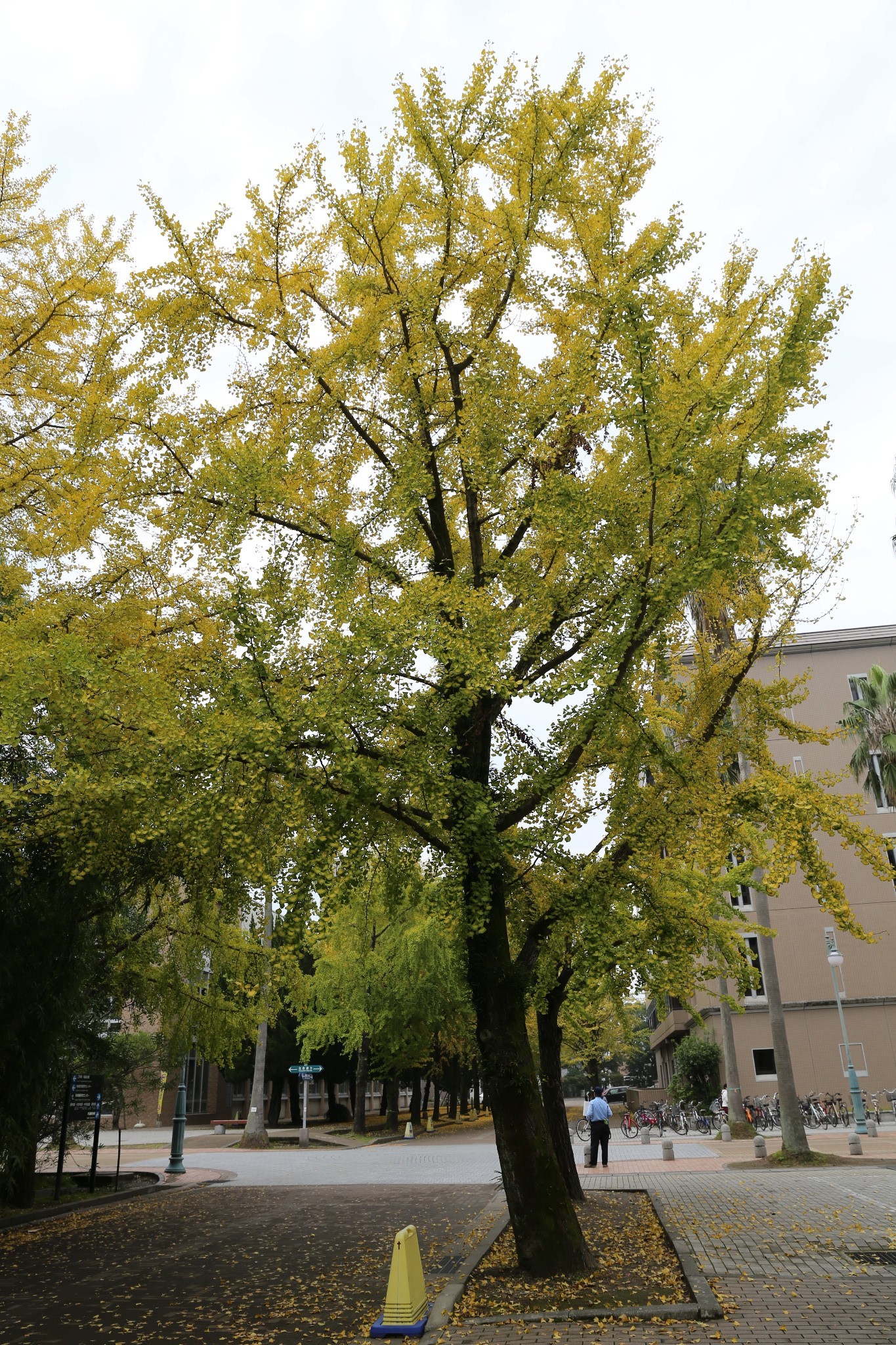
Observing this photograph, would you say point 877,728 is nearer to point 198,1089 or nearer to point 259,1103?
point 259,1103

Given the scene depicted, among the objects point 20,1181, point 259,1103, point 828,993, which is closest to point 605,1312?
point 20,1181

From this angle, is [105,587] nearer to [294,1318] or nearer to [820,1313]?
[294,1318]

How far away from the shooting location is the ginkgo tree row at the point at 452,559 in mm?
8102

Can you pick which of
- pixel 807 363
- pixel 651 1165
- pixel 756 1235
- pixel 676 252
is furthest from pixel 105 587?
pixel 651 1165

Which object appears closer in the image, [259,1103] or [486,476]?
[486,476]

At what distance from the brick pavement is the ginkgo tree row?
1.78 metres

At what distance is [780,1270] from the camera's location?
8.57 m

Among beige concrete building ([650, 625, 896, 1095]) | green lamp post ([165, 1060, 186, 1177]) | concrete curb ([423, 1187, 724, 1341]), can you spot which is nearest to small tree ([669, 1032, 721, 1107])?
beige concrete building ([650, 625, 896, 1095])

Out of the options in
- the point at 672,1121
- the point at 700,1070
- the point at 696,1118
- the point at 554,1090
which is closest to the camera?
the point at 554,1090

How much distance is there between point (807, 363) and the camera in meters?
8.37

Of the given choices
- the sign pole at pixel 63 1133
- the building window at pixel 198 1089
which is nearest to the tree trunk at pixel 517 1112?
the sign pole at pixel 63 1133

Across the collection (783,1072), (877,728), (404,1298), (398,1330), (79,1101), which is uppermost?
(877,728)

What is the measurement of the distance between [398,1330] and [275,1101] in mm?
46227

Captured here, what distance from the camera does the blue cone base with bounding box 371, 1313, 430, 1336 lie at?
7.16 metres
